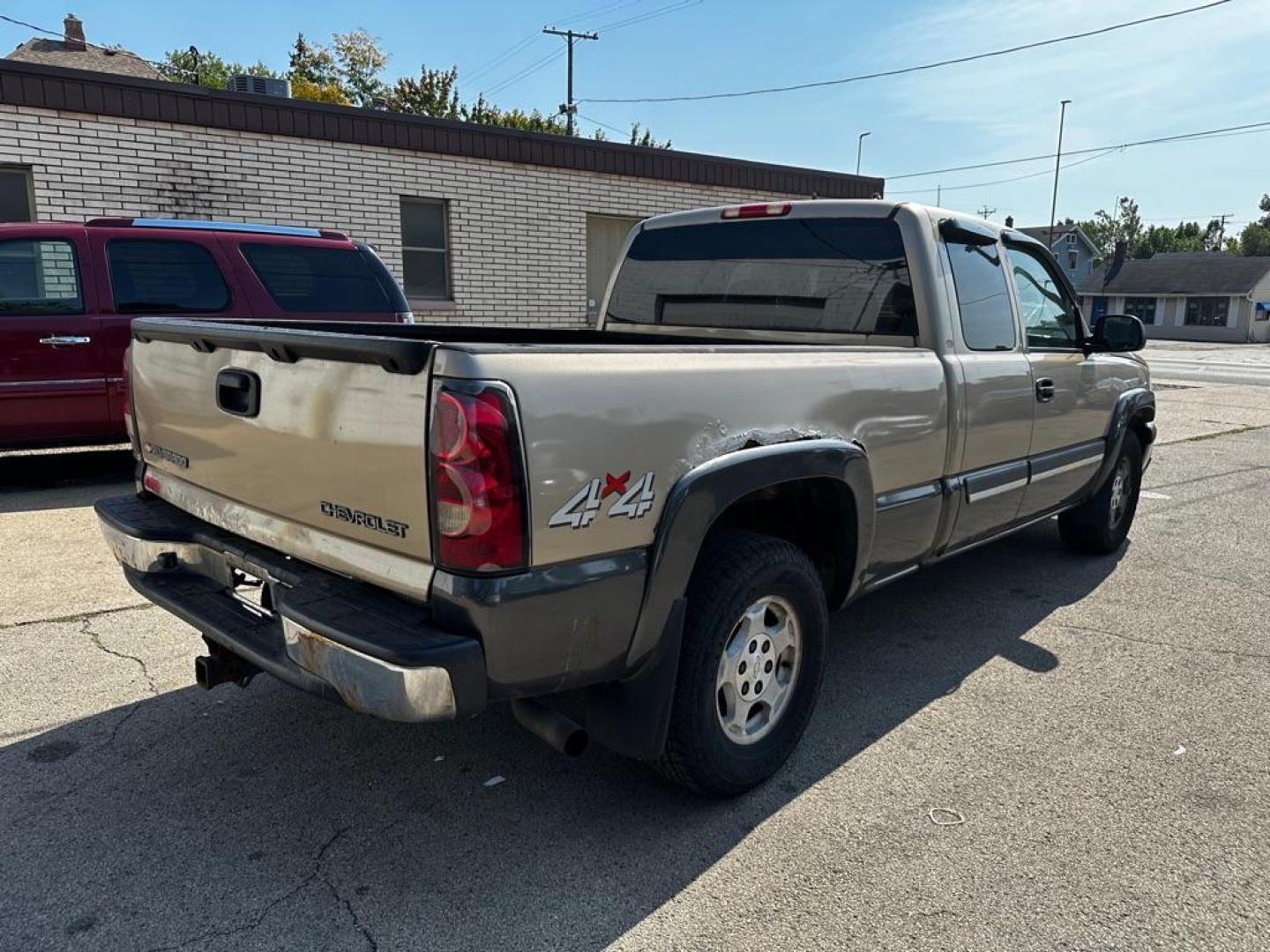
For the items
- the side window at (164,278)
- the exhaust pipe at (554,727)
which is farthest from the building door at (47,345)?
the exhaust pipe at (554,727)

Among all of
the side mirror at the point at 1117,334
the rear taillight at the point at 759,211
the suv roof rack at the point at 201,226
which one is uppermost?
the suv roof rack at the point at 201,226

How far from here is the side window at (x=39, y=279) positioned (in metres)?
6.75

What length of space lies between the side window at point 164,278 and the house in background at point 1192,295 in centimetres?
5379

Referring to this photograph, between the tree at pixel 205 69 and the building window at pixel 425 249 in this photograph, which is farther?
the tree at pixel 205 69

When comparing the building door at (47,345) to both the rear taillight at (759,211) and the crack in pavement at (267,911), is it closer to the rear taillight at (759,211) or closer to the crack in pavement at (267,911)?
the rear taillight at (759,211)

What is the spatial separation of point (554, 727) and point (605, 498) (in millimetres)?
660

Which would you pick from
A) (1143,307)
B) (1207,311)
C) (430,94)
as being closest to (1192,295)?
(1207,311)

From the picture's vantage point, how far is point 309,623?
2.35 metres

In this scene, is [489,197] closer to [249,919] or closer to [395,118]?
[395,118]

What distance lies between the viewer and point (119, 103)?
9320 millimetres

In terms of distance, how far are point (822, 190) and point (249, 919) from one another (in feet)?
49.6

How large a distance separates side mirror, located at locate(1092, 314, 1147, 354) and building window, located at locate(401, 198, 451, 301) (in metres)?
8.63

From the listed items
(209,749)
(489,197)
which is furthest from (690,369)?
(489,197)

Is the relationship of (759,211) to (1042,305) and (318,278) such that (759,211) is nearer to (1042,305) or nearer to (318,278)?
(1042,305)
